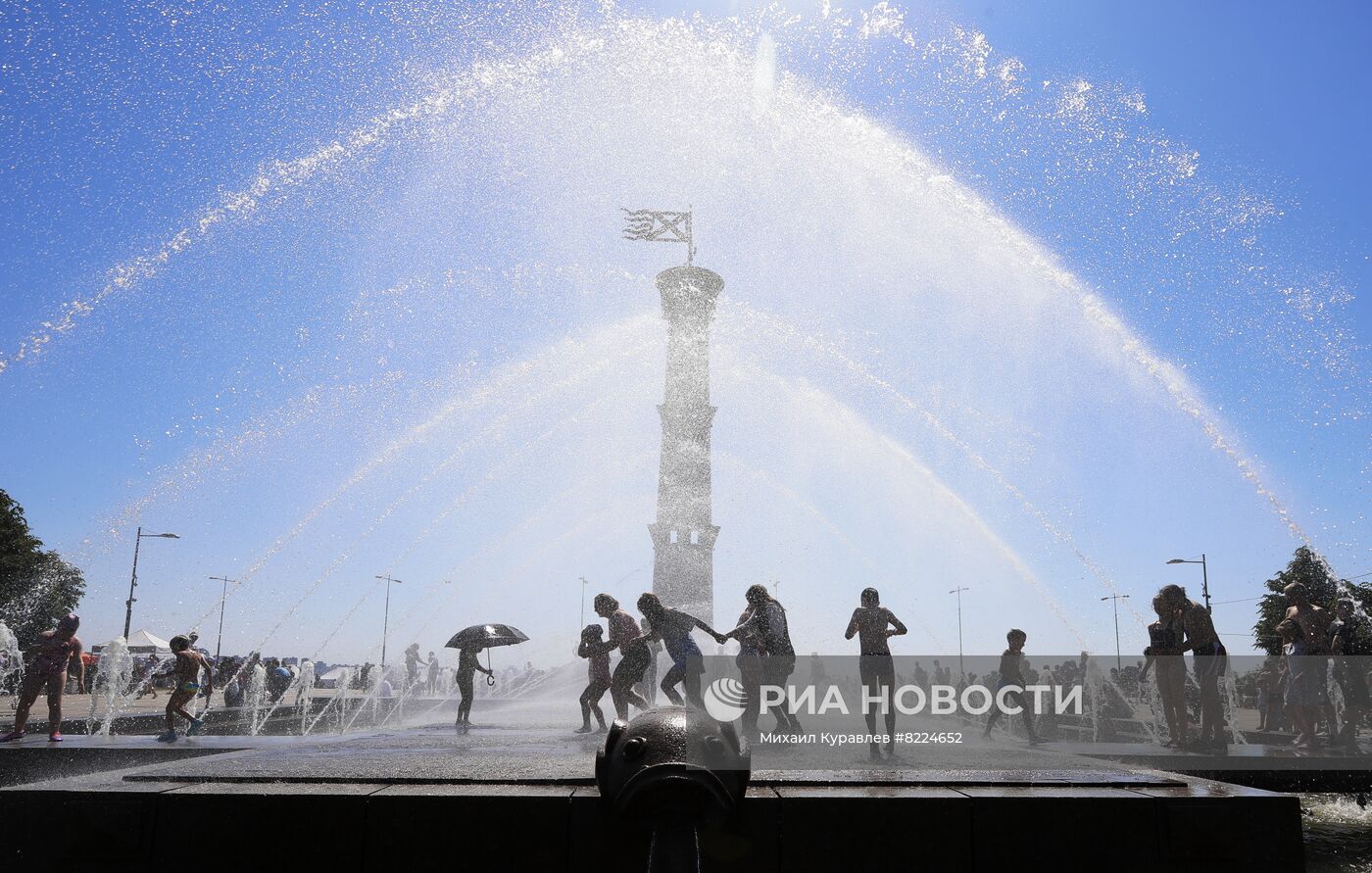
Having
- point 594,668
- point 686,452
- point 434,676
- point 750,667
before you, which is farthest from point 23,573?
point 750,667

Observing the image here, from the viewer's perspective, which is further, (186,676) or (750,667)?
(186,676)

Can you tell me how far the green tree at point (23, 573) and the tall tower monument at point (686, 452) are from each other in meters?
26.0

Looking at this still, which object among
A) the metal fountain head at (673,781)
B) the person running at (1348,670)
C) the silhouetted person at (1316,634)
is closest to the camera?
the metal fountain head at (673,781)

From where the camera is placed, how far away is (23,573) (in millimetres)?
39500

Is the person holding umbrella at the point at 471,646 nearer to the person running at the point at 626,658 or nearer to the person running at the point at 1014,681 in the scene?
the person running at the point at 626,658

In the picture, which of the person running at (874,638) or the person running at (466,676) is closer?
the person running at (874,638)

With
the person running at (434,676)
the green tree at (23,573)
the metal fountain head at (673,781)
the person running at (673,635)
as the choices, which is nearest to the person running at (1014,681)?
the person running at (673,635)

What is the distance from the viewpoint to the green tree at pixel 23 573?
38.9 m

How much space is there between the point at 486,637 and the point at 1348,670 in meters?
10.5

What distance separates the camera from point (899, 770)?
5.50 meters

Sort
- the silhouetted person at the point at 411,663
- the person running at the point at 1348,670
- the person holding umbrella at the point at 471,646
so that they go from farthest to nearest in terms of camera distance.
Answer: the silhouetted person at the point at 411,663, the person holding umbrella at the point at 471,646, the person running at the point at 1348,670

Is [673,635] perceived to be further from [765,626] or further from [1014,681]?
Result: [1014,681]

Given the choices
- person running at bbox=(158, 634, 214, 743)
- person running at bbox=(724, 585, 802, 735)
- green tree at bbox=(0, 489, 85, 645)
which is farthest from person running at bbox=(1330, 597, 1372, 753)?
green tree at bbox=(0, 489, 85, 645)

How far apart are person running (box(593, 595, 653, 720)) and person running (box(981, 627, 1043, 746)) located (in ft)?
12.2
